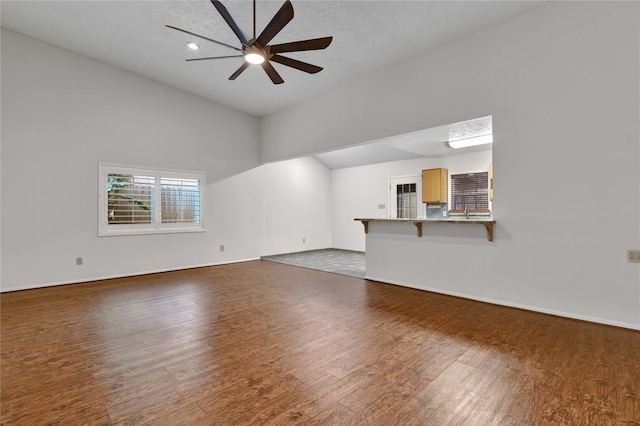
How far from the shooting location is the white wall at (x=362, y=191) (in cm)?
726

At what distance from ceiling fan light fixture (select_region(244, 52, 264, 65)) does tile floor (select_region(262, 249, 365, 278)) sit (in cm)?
361

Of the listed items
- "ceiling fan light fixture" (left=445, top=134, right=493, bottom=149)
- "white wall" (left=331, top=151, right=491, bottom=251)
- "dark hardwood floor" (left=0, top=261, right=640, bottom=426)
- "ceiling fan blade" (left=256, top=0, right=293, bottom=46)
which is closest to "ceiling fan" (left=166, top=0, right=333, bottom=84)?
"ceiling fan blade" (left=256, top=0, right=293, bottom=46)

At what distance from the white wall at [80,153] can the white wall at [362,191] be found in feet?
12.1

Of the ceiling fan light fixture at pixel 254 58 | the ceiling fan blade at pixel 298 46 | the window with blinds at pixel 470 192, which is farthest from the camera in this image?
the window with blinds at pixel 470 192

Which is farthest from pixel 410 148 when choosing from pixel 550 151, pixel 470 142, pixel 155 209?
pixel 155 209

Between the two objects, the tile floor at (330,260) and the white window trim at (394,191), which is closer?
the tile floor at (330,260)

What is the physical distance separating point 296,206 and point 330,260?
1.99 meters

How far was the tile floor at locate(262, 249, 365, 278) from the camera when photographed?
568 centimetres

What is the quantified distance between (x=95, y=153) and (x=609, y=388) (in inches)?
261

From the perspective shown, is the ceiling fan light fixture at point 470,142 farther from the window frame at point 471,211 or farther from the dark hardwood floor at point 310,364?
the dark hardwood floor at point 310,364

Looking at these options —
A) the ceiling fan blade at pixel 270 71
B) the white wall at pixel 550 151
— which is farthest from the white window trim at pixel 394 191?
the ceiling fan blade at pixel 270 71

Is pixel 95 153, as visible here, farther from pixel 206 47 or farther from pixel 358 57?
pixel 358 57

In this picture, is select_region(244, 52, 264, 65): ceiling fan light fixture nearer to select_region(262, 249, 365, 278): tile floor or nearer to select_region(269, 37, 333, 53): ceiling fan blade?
select_region(269, 37, 333, 53): ceiling fan blade

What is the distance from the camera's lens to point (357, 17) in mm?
3523
